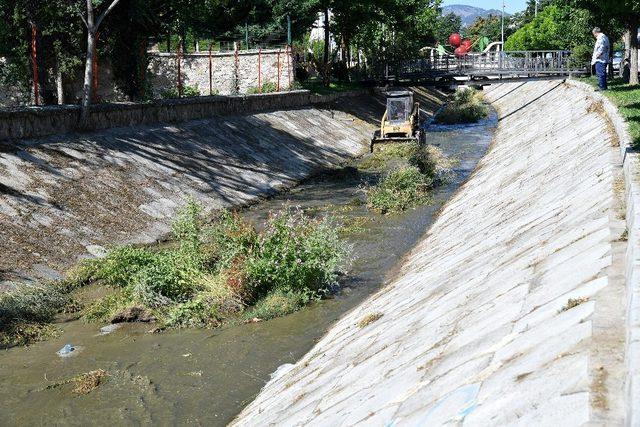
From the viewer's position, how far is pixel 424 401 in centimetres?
575

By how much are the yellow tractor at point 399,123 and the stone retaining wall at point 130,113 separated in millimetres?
5890

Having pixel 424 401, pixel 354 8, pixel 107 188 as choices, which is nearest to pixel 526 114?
pixel 354 8

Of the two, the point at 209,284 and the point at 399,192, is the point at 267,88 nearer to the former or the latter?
the point at 399,192

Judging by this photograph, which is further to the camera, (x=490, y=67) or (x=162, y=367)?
(x=490, y=67)

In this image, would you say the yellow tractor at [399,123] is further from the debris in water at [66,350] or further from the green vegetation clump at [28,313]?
the debris in water at [66,350]

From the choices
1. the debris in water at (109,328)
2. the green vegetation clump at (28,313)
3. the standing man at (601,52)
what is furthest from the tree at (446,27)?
the debris in water at (109,328)

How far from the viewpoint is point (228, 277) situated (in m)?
13.4

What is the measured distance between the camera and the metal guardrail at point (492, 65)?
4869 cm

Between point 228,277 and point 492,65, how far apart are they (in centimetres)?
4460

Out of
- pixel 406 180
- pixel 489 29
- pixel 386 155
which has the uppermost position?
pixel 489 29

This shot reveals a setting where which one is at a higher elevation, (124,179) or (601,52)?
(601,52)

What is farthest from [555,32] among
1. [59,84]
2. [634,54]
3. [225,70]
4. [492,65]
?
[59,84]

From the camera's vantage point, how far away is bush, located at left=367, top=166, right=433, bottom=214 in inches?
862

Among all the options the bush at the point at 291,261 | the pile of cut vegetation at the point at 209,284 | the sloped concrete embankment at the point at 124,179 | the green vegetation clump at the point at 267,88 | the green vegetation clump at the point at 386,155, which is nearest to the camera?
the pile of cut vegetation at the point at 209,284
